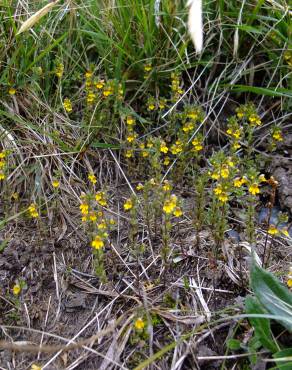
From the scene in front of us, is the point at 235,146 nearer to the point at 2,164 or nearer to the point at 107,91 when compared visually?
the point at 107,91

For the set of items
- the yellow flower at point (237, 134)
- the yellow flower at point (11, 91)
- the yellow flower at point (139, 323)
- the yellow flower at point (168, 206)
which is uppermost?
the yellow flower at point (11, 91)

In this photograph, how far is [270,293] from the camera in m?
1.65

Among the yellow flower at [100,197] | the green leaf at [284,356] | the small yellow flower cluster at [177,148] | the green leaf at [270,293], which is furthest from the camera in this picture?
the small yellow flower cluster at [177,148]

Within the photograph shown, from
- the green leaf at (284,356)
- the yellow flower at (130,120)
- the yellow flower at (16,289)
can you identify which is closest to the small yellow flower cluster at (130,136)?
the yellow flower at (130,120)

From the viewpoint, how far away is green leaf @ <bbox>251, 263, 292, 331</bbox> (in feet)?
5.33

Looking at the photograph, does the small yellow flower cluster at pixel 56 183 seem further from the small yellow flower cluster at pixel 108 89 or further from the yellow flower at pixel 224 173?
the yellow flower at pixel 224 173

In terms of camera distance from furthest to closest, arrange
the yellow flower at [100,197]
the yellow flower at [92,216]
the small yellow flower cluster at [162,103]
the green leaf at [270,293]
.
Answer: the small yellow flower cluster at [162,103] < the yellow flower at [100,197] < the yellow flower at [92,216] < the green leaf at [270,293]

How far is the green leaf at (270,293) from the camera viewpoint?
162 cm

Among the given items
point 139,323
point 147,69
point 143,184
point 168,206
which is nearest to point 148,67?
point 147,69

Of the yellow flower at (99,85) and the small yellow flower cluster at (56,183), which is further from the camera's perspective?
the yellow flower at (99,85)

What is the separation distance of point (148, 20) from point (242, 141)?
2.38 feet

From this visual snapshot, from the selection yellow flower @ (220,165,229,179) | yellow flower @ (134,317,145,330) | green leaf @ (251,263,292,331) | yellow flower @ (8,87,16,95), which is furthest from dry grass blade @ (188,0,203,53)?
yellow flower @ (8,87,16,95)

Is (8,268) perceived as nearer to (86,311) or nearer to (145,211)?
(86,311)

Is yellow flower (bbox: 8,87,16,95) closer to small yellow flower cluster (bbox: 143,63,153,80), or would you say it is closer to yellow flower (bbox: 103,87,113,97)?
yellow flower (bbox: 103,87,113,97)
